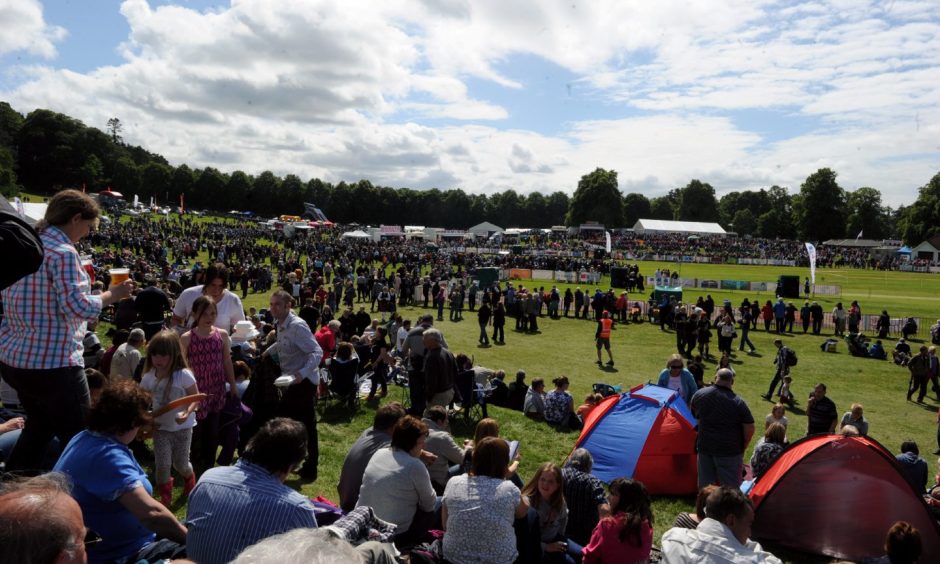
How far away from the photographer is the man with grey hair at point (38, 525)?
1532mm

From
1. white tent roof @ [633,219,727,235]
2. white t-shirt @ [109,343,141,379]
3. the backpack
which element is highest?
white tent roof @ [633,219,727,235]

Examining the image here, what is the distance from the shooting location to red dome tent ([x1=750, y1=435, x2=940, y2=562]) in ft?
20.8

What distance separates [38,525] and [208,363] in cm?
394

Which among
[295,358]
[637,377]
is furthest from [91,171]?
[295,358]

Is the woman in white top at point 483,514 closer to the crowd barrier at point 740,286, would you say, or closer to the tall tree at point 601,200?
the crowd barrier at point 740,286

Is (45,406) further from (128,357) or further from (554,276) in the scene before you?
(554,276)

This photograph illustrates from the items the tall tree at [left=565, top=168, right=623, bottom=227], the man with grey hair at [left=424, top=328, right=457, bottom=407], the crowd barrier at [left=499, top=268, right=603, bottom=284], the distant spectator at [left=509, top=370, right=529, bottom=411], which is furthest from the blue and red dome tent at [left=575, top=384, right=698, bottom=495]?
the tall tree at [left=565, top=168, right=623, bottom=227]

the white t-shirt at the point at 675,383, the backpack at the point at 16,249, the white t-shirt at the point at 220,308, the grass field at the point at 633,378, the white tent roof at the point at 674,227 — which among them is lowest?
the grass field at the point at 633,378

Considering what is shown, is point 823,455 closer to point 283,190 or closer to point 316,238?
point 316,238

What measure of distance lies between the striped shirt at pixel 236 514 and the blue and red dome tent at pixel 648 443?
19.2 feet

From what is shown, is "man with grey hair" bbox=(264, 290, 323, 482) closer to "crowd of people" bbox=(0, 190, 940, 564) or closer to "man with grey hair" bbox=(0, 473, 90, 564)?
"crowd of people" bbox=(0, 190, 940, 564)

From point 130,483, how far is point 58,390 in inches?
37.2

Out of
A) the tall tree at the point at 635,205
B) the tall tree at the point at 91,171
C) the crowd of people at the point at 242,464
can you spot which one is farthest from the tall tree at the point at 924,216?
the tall tree at the point at 91,171

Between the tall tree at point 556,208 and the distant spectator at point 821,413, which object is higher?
the tall tree at point 556,208
